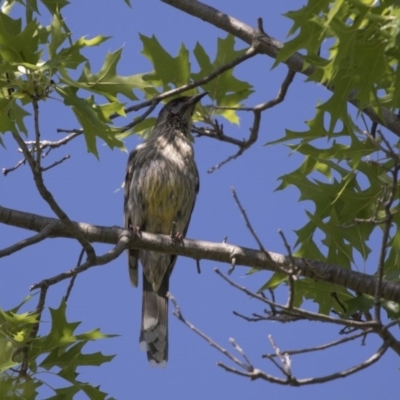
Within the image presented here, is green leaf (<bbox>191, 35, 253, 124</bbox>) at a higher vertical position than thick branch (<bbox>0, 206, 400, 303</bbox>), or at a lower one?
higher

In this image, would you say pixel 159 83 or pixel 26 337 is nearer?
pixel 26 337

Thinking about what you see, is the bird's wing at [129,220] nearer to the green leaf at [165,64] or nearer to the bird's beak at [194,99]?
the bird's beak at [194,99]

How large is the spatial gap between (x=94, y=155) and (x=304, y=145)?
1.19m

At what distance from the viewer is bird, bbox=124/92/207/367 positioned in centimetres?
687

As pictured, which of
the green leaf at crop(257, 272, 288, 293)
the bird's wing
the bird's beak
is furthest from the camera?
the bird's wing

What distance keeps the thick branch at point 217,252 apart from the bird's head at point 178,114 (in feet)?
6.58

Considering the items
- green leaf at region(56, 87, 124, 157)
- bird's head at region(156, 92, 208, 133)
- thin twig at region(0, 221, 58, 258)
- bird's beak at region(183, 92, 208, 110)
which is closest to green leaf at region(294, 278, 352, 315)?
green leaf at region(56, 87, 124, 157)

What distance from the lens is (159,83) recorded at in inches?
235

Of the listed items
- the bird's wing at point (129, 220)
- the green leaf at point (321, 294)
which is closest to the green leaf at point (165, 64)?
the bird's wing at point (129, 220)

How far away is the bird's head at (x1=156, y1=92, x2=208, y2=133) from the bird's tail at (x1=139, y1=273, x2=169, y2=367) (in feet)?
4.19

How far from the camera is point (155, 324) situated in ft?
22.9

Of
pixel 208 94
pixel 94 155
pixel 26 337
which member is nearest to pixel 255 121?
pixel 208 94

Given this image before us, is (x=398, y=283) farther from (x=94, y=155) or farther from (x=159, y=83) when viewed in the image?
(x=159, y=83)

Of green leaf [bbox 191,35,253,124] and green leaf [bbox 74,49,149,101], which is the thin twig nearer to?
green leaf [bbox 74,49,149,101]
